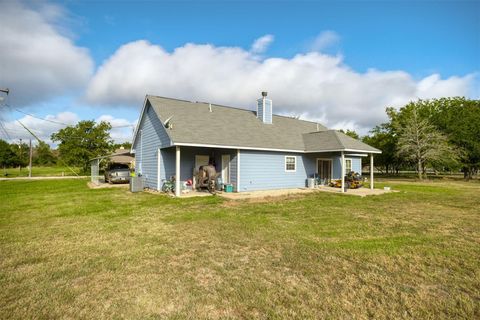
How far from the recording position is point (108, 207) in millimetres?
10641

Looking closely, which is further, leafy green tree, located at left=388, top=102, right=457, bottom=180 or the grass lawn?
leafy green tree, located at left=388, top=102, right=457, bottom=180

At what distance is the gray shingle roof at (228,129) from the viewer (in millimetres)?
14758

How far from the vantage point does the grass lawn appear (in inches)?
131

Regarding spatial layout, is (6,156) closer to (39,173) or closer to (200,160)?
(39,173)

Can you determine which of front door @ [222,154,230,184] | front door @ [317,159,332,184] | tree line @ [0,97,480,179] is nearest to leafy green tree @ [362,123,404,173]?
tree line @ [0,97,480,179]

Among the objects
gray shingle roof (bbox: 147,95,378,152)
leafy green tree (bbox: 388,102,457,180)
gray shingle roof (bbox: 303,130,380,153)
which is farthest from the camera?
leafy green tree (bbox: 388,102,457,180)

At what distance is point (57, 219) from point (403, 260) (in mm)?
9571

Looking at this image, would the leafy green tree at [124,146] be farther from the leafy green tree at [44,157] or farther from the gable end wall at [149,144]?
the leafy green tree at [44,157]

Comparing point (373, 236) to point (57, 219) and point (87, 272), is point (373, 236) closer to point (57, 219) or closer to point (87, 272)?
point (87, 272)

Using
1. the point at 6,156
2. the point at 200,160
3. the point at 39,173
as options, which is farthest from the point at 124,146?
the point at 200,160

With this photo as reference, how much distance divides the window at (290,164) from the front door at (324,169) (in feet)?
8.67

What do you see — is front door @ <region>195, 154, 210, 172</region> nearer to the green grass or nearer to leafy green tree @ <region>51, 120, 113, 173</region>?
leafy green tree @ <region>51, 120, 113, 173</region>

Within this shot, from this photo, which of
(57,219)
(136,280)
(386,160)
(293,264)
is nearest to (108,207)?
(57,219)

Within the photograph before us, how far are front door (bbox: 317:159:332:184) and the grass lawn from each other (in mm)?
11455
